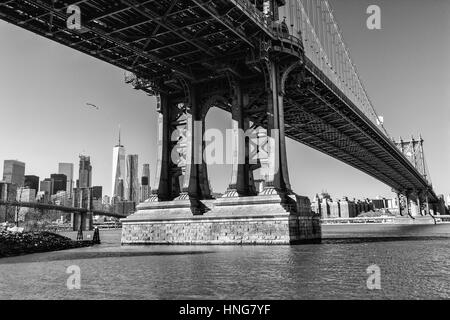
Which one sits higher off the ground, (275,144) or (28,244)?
(275,144)

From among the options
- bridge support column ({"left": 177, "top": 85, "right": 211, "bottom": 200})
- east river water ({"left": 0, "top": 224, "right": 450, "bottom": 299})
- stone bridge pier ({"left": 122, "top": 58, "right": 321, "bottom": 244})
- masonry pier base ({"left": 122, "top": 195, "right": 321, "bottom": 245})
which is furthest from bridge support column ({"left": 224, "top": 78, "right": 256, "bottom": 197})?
east river water ({"left": 0, "top": 224, "right": 450, "bottom": 299})

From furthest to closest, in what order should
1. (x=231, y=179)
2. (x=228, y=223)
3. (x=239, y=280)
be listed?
(x=231, y=179), (x=228, y=223), (x=239, y=280)

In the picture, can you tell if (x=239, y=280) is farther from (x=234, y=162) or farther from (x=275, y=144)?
(x=234, y=162)

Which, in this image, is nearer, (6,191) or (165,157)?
(165,157)

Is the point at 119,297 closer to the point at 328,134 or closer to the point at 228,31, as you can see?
the point at 228,31

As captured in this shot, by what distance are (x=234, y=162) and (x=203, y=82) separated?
10291mm

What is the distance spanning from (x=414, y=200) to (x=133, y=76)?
148551 mm

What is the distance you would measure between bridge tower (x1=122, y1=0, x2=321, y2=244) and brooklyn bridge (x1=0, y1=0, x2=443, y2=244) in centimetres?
10

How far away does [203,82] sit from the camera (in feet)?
154

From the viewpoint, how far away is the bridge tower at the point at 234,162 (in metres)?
38.0

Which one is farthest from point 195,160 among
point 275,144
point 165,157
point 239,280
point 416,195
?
point 416,195

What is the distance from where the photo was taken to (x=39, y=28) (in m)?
35.5

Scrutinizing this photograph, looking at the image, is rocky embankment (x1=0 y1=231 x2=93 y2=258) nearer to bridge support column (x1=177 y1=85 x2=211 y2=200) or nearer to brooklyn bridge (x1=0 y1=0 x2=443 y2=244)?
brooklyn bridge (x1=0 y1=0 x2=443 y2=244)

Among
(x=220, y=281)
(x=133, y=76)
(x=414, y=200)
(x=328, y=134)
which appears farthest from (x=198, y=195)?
(x=414, y=200)
